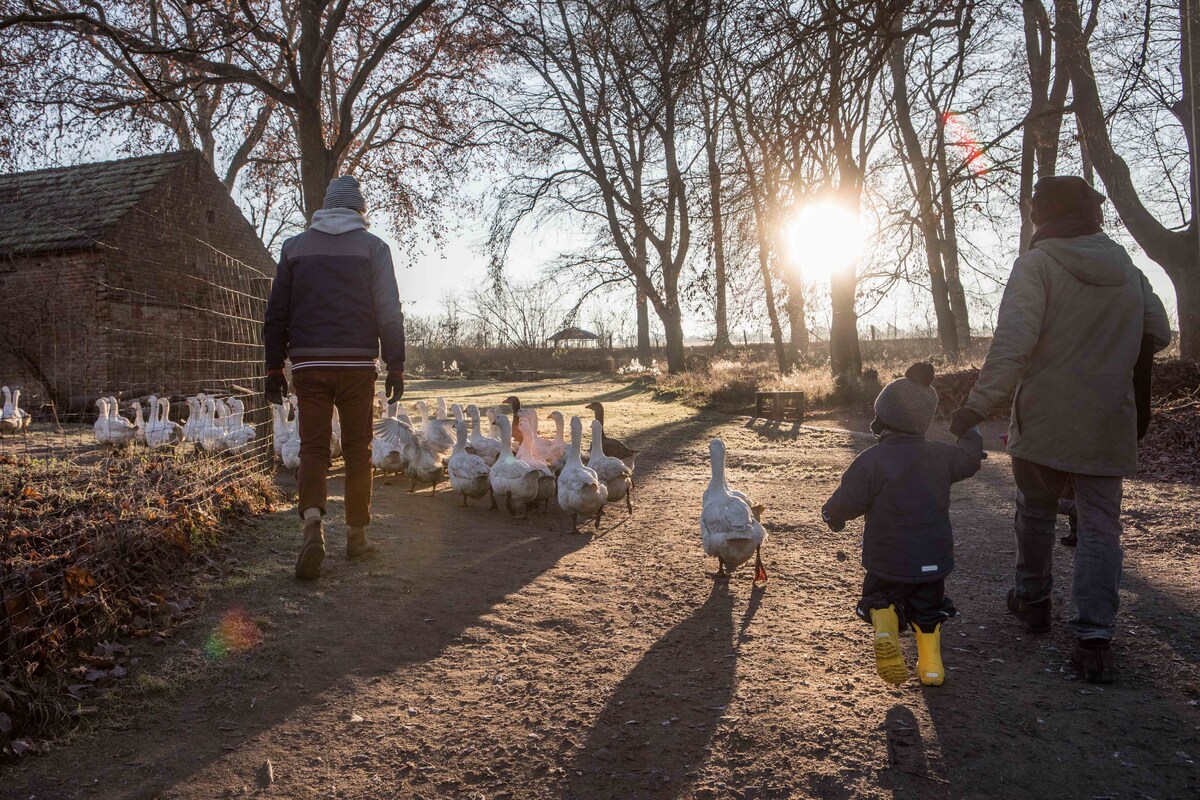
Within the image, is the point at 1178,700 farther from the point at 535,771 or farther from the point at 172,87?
the point at 172,87

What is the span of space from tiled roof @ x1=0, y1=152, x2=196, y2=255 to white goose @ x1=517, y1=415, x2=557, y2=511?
10358 millimetres

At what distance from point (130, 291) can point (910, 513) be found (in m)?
5.09

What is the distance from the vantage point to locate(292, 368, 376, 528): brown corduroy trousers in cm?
474

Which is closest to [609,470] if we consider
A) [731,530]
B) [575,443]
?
[575,443]

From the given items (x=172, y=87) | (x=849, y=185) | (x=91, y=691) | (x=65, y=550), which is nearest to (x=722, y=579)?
(x=91, y=691)

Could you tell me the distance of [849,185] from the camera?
51.6 ft

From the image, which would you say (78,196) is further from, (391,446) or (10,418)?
(391,446)

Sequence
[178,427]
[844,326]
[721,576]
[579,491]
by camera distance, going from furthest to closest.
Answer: [844,326], [178,427], [579,491], [721,576]

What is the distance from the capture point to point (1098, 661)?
3330mm

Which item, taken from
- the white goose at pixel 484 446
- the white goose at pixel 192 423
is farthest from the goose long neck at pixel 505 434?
the white goose at pixel 192 423

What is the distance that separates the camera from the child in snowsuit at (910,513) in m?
3.33

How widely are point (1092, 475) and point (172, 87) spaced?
40.9 feet

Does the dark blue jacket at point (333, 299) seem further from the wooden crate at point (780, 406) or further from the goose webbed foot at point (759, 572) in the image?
the wooden crate at point (780, 406)

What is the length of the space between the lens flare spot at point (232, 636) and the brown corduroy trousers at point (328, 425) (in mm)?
829
